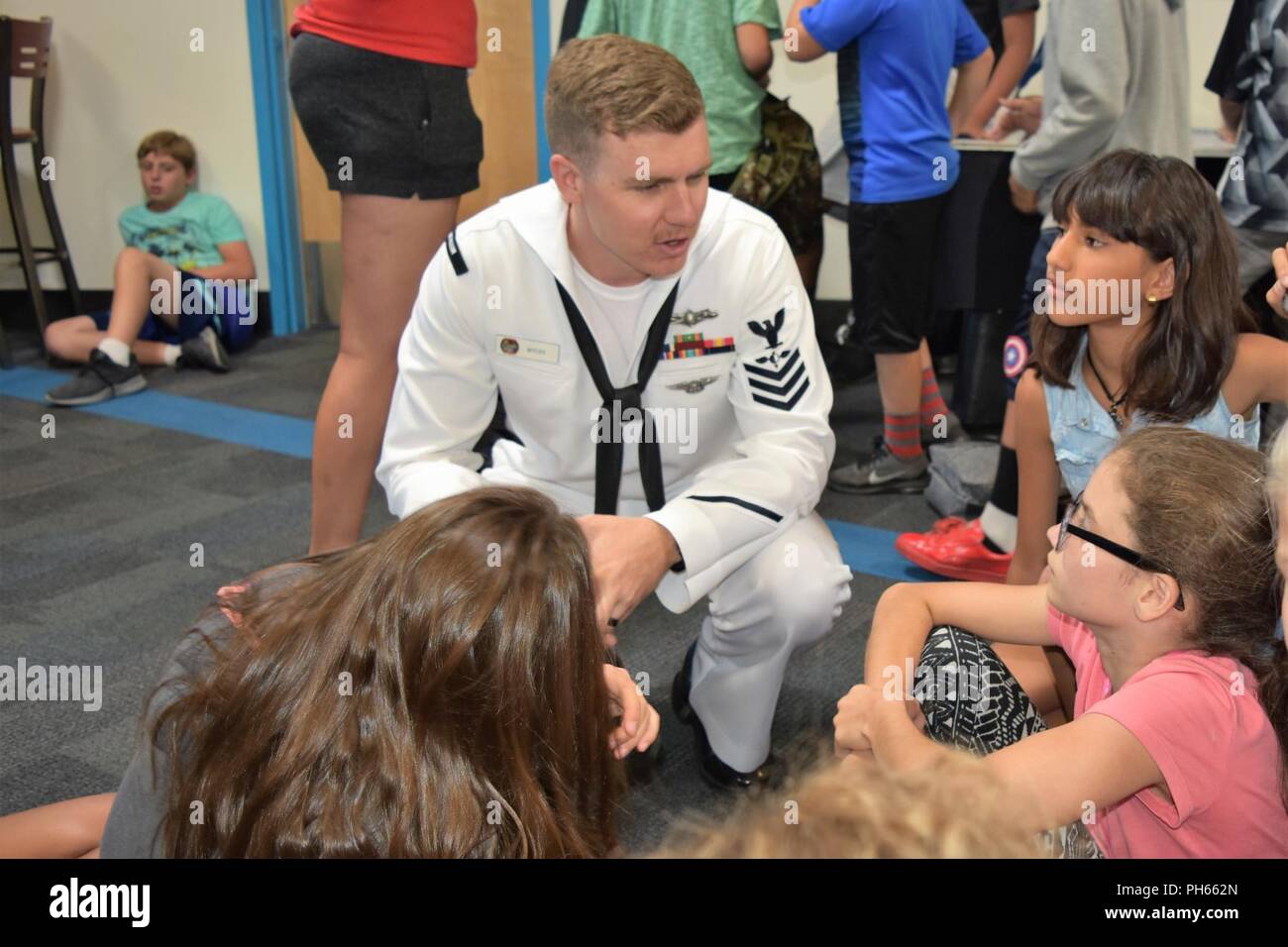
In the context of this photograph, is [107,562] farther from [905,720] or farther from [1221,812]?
[1221,812]

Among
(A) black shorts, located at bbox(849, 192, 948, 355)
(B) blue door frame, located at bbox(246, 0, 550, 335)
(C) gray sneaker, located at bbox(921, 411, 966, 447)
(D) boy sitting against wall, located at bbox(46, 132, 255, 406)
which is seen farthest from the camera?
(B) blue door frame, located at bbox(246, 0, 550, 335)

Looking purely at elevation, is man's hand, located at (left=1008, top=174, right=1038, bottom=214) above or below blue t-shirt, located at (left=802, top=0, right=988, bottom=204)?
below

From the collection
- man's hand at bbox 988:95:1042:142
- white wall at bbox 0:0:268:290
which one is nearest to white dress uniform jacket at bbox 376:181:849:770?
man's hand at bbox 988:95:1042:142

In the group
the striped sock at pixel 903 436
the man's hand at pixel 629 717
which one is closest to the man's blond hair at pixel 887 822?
the man's hand at pixel 629 717

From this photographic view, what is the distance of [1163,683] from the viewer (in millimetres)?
1128

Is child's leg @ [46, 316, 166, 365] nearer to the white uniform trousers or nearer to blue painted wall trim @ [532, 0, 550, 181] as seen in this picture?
blue painted wall trim @ [532, 0, 550, 181]

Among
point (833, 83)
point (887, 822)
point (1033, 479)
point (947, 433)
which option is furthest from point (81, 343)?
point (887, 822)

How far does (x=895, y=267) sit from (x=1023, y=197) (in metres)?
0.35

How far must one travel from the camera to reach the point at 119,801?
3.30ft

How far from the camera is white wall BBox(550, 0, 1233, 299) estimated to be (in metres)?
4.22

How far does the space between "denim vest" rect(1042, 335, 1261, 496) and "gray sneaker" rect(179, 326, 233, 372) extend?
344cm

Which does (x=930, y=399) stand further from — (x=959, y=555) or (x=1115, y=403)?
(x=1115, y=403)
